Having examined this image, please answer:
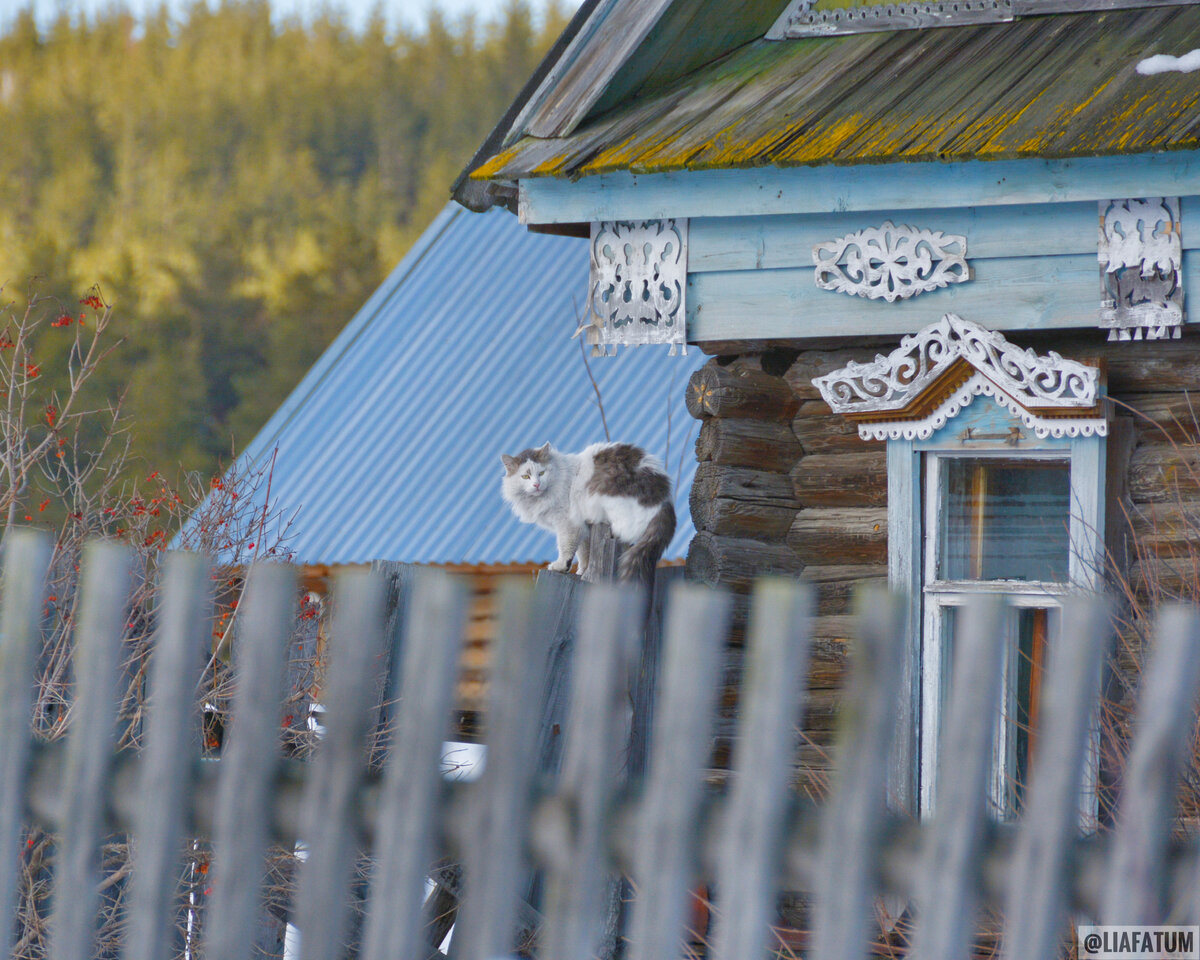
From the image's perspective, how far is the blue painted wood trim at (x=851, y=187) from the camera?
4945mm

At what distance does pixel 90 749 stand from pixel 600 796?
95 centimetres

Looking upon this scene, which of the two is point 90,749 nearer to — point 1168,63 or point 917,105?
point 917,105

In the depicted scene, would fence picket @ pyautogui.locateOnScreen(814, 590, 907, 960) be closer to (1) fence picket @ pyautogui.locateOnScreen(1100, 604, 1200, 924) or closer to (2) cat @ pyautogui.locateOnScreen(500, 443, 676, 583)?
(1) fence picket @ pyautogui.locateOnScreen(1100, 604, 1200, 924)

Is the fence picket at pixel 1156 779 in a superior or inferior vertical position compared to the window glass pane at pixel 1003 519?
inferior

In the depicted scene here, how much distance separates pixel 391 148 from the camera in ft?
137

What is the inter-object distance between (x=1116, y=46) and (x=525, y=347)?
8161mm

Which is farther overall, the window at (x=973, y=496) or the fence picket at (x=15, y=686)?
the window at (x=973, y=496)

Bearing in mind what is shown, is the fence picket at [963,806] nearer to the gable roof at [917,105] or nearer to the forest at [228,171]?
the gable roof at [917,105]

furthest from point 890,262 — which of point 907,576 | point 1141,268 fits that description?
point 907,576

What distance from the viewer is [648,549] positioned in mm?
5891

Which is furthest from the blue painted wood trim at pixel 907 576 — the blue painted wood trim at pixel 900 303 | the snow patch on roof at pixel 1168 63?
the snow patch on roof at pixel 1168 63

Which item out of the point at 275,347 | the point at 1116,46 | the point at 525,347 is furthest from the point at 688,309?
the point at 275,347

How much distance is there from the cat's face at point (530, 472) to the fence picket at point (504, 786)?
461 centimetres

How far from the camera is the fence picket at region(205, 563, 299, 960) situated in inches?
85.2
